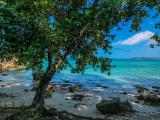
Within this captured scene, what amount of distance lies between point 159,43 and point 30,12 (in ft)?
20.9

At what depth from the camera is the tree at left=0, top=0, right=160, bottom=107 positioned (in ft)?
47.6

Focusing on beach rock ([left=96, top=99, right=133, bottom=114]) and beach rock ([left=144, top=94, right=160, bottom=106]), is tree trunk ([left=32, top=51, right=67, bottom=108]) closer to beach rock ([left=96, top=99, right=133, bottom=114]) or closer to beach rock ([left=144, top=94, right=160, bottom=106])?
beach rock ([left=96, top=99, right=133, bottom=114])

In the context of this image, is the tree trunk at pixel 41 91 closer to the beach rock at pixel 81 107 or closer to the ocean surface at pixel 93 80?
the beach rock at pixel 81 107

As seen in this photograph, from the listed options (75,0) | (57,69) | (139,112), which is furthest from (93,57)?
(139,112)

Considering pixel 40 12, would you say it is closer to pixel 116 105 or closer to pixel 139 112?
pixel 116 105

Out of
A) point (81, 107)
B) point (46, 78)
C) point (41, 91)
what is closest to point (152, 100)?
point (81, 107)

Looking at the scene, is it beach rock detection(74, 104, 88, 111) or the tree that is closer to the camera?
the tree

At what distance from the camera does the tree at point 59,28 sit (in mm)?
14516

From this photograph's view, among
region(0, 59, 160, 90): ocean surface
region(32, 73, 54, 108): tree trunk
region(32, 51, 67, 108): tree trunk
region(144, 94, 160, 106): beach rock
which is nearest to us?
region(32, 51, 67, 108): tree trunk

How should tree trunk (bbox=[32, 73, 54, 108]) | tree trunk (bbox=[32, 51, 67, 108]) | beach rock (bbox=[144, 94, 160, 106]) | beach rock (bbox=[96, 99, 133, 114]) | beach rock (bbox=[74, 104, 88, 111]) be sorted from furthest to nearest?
beach rock (bbox=[144, 94, 160, 106]), beach rock (bbox=[74, 104, 88, 111]), beach rock (bbox=[96, 99, 133, 114]), tree trunk (bbox=[32, 73, 54, 108]), tree trunk (bbox=[32, 51, 67, 108])

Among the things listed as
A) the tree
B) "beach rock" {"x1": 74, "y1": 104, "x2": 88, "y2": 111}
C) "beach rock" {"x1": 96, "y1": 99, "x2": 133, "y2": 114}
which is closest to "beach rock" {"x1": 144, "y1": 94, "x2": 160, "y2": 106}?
"beach rock" {"x1": 74, "y1": 104, "x2": 88, "y2": 111}

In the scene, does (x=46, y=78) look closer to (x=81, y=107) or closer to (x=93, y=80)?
(x=81, y=107)

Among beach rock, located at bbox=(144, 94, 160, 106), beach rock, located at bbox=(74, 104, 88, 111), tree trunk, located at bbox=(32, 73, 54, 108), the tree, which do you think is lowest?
beach rock, located at bbox=(74, 104, 88, 111)

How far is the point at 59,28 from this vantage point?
1424cm
